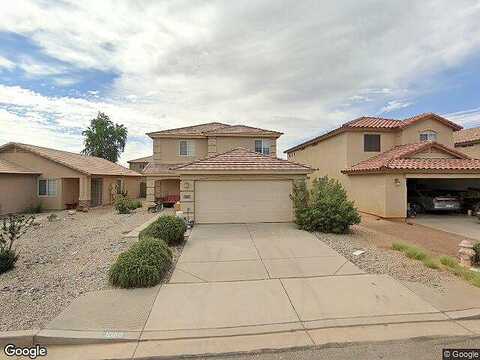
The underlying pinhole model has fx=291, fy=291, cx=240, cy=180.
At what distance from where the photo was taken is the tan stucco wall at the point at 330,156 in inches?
780

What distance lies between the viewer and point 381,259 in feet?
25.5

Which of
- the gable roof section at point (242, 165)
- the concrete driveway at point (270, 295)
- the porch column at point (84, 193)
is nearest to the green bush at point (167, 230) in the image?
the concrete driveway at point (270, 295)

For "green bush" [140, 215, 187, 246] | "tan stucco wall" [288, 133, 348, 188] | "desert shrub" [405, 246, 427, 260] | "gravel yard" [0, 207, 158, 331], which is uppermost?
→ "tan stucco wall" [288, 133, 348, 188]

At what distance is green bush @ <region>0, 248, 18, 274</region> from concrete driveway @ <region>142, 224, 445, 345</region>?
14.3 ft

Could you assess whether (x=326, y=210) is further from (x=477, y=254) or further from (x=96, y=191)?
Result: (x=96, y=191)

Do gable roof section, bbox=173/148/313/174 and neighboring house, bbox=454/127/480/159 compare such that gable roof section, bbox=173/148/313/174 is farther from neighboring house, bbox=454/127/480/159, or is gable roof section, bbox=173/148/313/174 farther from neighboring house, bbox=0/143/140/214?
neighboring house, bbox=454/127/480/159

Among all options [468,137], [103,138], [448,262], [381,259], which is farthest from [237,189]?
[103,138]

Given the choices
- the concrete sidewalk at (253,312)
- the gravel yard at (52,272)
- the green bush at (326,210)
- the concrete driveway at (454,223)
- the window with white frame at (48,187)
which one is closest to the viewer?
the concrete sidewalk at (253,312)

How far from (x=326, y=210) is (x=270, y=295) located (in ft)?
21.3

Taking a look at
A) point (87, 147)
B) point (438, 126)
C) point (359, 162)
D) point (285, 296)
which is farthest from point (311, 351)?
point (87, 147)

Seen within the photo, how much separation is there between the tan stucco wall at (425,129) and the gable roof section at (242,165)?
963cm

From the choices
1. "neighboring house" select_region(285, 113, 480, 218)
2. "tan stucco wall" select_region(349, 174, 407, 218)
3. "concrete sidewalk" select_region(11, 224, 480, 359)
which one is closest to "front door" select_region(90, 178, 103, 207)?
"neighboring house" select_region(285, 113, 480, 218)

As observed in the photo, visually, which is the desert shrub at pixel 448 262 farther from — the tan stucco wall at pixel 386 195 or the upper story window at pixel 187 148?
the upper story window at pixel 187 148

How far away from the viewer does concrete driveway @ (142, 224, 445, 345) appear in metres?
4.58
